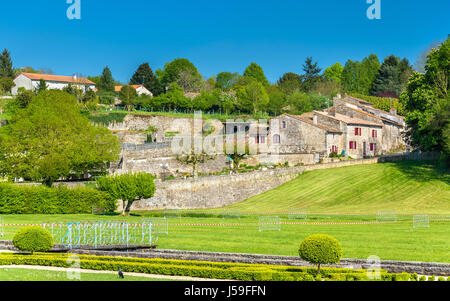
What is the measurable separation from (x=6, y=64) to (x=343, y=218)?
102 metres

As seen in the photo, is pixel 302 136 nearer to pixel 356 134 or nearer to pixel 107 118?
pixel 356 134

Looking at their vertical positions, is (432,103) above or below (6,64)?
below

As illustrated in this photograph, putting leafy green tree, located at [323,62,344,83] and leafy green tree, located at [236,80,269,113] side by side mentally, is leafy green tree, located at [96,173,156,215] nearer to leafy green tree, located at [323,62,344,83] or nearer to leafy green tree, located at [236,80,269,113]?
leafy green tree, located at [236,80,269,113]

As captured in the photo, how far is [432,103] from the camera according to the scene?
60.7 meters

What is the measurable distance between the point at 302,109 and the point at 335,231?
72.6m

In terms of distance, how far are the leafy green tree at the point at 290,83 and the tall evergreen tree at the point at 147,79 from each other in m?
27.5

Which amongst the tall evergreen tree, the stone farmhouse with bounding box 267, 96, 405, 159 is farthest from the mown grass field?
the tall evergreen tree

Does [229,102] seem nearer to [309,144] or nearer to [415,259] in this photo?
[309,144]

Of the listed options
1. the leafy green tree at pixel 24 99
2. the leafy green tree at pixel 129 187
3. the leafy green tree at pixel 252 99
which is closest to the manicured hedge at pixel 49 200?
the leafy green tree at pixel 129 187

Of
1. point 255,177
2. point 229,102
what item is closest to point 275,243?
point 255,177

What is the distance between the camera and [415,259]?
2305cm

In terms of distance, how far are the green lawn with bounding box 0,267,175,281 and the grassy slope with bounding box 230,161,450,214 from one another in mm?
28272

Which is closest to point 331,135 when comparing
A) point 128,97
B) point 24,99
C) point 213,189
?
point 213,189

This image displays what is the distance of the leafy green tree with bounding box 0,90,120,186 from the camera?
55156 millimetres
